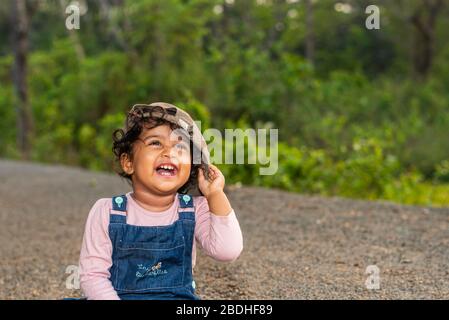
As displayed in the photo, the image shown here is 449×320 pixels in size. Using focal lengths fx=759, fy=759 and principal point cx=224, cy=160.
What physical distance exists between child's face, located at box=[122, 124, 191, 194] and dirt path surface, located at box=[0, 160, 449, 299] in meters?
1.45

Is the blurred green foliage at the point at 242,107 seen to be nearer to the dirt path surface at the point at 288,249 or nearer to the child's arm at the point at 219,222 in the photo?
the dirt path surface at the point at 288,249

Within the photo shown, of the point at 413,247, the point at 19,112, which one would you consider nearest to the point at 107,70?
the point at 19,112

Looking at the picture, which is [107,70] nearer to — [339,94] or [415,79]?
[339,94]

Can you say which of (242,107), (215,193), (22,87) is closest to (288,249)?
(215,193)

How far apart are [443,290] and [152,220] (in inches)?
69.3

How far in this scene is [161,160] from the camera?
8.32 feet

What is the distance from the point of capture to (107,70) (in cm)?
1480

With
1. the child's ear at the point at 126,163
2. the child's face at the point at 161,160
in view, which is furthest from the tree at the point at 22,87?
the child's face at the point at 161,160

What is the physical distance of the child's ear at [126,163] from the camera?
2.66m

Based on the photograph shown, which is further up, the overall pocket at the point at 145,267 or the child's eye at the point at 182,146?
the child's eye at the point at 182,146

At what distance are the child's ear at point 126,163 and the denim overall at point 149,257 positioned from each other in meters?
0.11

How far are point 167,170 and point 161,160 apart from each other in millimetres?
42
